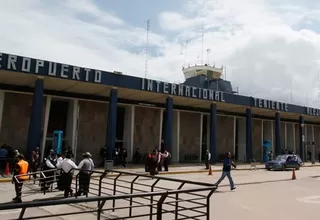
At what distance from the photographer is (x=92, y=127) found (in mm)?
27703

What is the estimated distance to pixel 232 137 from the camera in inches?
1528

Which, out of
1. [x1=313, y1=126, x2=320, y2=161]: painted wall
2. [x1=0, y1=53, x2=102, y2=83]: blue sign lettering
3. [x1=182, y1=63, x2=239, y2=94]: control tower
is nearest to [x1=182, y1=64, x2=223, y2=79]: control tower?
[x1=182, y1=63, x2=239, y2=94]: control tower

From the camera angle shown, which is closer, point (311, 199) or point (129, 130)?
point (311, 199)

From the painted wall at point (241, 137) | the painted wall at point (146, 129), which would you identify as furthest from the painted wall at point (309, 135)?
the painted wall at point (146, 129)

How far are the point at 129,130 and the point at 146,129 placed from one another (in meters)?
2.10

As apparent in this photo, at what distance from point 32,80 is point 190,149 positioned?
60.4ft

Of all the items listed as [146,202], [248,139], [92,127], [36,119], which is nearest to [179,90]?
[92,127]

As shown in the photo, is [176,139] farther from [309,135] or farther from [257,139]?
[309,135]

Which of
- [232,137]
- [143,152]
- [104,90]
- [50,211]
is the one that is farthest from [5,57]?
[232,137]

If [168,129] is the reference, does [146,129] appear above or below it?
above

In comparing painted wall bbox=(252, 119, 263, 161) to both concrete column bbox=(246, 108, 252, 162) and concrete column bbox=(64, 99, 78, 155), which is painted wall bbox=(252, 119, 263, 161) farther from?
concrete column bbox=(64, 99, 78, 155)

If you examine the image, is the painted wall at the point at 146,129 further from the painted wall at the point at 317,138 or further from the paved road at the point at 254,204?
the painted wall at the point at 317,138

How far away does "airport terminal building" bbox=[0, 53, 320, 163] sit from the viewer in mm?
Result: 21188

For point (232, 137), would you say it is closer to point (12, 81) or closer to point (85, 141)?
point (85, 141)
